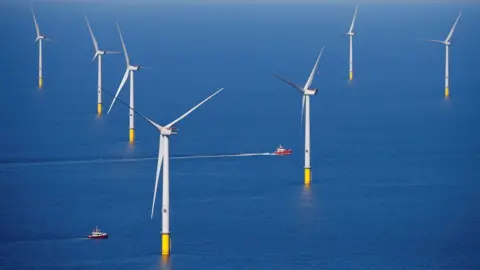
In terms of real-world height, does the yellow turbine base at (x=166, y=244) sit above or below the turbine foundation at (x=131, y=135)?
below

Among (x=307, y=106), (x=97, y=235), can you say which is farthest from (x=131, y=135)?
(x=97, y=235)

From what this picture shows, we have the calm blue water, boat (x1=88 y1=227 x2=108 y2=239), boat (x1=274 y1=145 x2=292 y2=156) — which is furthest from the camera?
boat (x1=274 y1=145 x2=292 y2=156)

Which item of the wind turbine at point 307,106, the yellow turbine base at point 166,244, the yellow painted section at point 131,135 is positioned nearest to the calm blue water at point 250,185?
the yellow turbine base at point 166,244

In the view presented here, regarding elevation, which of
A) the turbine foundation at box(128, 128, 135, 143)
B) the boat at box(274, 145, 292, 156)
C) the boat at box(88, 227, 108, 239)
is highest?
the turbine foundation at box(128, 128, 135, 143)

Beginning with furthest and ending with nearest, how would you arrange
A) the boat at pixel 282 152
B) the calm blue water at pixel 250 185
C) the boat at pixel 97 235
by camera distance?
the boat at pixel 282 152
the boat at pixel 97 235
the calm blue water at pixel 250 185

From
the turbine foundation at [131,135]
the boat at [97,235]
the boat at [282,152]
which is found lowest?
the boat at [97,235]

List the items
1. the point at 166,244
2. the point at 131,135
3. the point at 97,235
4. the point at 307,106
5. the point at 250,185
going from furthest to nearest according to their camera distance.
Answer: the point at 131,135 → the point at 250,185 → the point at 307,106 → the point at 97,235 → the point at 166,244

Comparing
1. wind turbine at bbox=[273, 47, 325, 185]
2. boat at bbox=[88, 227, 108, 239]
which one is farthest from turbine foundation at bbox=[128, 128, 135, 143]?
boat at bbox=[88, 227, 108, 239]

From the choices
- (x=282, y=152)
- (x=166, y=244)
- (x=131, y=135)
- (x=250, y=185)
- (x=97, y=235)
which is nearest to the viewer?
(x=166, y=244)

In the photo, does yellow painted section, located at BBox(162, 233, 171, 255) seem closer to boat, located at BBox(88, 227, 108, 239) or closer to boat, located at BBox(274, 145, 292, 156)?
boat, located at BBox(88, 227, 108, 239)

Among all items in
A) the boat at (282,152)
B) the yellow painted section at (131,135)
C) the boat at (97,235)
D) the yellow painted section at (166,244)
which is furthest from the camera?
the yellow painted section at (131,135)

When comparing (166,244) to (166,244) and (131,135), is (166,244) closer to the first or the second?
(166,244)

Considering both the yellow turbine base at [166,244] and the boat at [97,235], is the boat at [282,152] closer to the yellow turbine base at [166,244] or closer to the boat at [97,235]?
the boat at [97,235]
